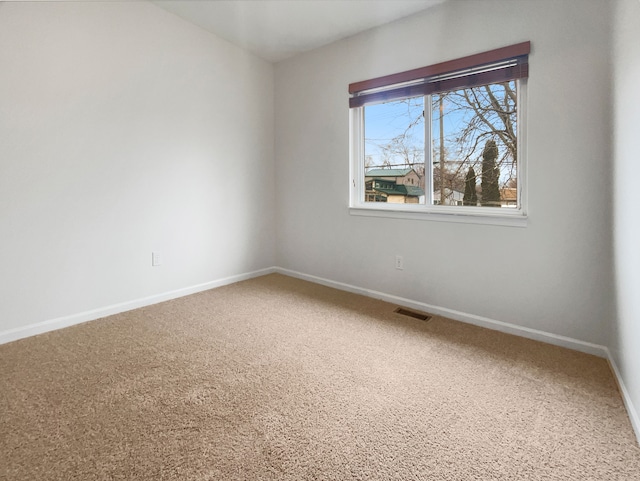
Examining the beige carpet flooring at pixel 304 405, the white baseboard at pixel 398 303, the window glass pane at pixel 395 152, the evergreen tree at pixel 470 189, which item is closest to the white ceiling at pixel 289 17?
the window glass pane at pixel 395 152

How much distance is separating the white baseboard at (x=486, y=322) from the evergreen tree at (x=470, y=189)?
866 millimetres

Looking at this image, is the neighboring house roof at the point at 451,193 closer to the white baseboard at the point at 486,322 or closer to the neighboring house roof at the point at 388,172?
the neighboring house roof at the point at 388,172

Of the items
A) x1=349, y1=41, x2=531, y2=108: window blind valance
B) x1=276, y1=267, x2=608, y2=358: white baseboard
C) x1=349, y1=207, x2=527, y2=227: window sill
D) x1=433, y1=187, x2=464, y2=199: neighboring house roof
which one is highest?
x1=349, y1=41, x2=531, y2=108: window blind valance

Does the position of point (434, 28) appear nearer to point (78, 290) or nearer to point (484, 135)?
point (484, 135)

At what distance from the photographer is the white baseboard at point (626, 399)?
1437 millimetres

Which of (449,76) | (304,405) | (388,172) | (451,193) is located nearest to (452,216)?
(451,193)

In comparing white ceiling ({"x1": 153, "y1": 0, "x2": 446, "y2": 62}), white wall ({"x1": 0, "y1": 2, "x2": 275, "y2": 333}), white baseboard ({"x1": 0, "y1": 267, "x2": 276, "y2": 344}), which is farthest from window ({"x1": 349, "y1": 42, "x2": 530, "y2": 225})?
white baseboard ({"x1": 0, "y1": 267, "x2": 276, "y2": 344})

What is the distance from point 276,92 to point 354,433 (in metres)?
3.59

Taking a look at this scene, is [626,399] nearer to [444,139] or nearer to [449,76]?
[444,139]

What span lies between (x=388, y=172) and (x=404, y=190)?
0.24 metres

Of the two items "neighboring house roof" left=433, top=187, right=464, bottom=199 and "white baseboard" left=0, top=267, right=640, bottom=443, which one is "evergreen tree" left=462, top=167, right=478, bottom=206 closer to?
"neighboring house roof" left=433, top=187, right=464, bottom=199

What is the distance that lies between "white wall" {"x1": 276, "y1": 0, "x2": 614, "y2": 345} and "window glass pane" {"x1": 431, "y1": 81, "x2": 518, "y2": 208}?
0.68 feet

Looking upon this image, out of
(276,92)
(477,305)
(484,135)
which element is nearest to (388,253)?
(477,305)

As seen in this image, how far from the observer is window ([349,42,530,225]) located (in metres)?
2.46
